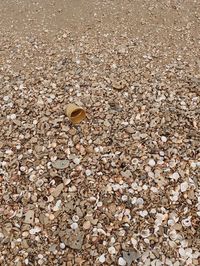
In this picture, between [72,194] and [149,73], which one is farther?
[149,73]

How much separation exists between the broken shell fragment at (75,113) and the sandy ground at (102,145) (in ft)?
0.34

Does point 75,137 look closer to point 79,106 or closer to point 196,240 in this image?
point 79,106

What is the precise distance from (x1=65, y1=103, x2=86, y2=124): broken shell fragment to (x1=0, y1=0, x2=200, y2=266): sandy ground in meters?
0.10

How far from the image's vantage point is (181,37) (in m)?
7.68

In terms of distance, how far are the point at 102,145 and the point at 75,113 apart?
70 cm

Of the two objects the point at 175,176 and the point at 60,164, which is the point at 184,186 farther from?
the point at 60,164

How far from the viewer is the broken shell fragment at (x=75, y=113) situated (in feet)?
18.9

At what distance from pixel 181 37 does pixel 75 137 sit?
342 centimetres

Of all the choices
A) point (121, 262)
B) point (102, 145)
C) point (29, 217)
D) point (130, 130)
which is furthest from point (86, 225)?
point (130, 130)

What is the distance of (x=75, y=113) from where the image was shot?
5.84 m

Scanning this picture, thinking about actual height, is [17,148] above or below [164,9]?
below

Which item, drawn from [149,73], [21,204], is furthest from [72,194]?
[149,73]

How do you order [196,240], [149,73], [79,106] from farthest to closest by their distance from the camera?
1. [149,73]
2. [79,106]
3. [196,240]

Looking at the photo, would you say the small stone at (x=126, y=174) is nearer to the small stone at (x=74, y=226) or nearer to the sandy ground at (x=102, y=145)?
the sandy ground at (x=102, y=145)
